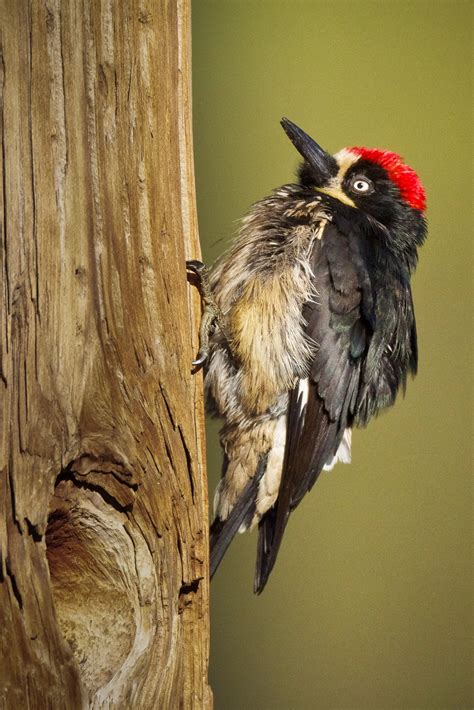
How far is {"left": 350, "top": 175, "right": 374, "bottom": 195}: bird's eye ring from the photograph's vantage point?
198 centimetres

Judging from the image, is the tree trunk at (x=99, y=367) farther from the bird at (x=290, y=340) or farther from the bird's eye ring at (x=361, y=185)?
the bird's eye ring at (x=361, y=185)

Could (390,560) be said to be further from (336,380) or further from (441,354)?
(336,380)

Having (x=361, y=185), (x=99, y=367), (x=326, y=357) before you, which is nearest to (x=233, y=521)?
(x=326, y=357)

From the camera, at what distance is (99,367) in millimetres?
1037

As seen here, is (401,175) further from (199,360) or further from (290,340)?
(199,360)

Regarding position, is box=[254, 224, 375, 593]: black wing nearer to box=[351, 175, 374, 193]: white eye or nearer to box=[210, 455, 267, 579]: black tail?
box=[210, 455, 267, 579]: black tail

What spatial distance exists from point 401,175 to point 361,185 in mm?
102

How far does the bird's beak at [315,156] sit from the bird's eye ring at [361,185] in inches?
2.1

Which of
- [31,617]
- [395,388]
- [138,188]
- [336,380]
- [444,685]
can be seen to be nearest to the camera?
[31,617]

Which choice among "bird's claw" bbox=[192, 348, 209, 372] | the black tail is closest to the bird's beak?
the black tail

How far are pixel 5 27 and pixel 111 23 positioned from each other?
15cm

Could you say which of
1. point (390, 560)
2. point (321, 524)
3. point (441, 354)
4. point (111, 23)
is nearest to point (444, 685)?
point (390, 560)

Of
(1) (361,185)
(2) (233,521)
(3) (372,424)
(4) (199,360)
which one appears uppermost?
(1) (361,185)

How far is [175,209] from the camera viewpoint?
111 centimetres
